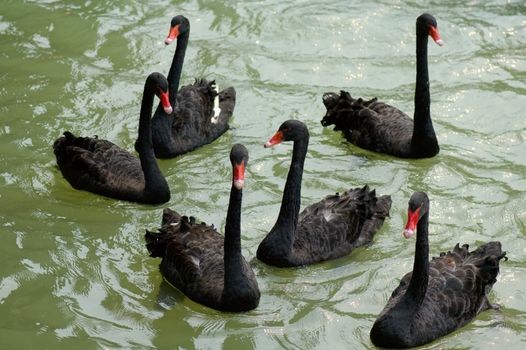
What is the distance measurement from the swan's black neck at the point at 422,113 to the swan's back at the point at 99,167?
2247mm

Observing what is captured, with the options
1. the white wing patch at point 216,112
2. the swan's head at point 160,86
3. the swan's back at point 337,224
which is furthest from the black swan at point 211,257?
the white wing patch at point 216,112

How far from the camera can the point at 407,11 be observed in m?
11.7

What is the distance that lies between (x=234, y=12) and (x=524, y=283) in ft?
18.8

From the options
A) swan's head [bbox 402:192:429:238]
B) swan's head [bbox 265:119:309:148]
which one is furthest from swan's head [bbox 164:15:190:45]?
swan's head [bbox 402:192:429:238]

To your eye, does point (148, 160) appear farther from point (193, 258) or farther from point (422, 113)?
point (422, 113)

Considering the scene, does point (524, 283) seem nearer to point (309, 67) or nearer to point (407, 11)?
point (309, 67)

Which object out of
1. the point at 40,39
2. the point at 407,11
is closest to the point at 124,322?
the point at 40,39

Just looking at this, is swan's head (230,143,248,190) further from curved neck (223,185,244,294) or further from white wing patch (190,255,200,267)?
white wing patch (190,255,200,267)

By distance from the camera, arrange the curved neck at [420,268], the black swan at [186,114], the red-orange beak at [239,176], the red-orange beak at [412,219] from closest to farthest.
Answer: the red-orange beak at [412,219], the curved neck at [420,268], the red-orange beak at [239,176], the black swan at [186,114]

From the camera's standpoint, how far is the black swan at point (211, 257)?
6539mm

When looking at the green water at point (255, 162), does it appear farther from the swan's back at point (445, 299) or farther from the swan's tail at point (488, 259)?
the swan's tail at point (488, 259)

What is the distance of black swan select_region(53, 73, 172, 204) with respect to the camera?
806 centimetres

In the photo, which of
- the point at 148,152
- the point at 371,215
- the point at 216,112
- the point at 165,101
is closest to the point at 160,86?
the point at 165,101

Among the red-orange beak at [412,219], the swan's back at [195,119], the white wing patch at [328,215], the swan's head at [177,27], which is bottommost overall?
the white wing patch at [328,215]
